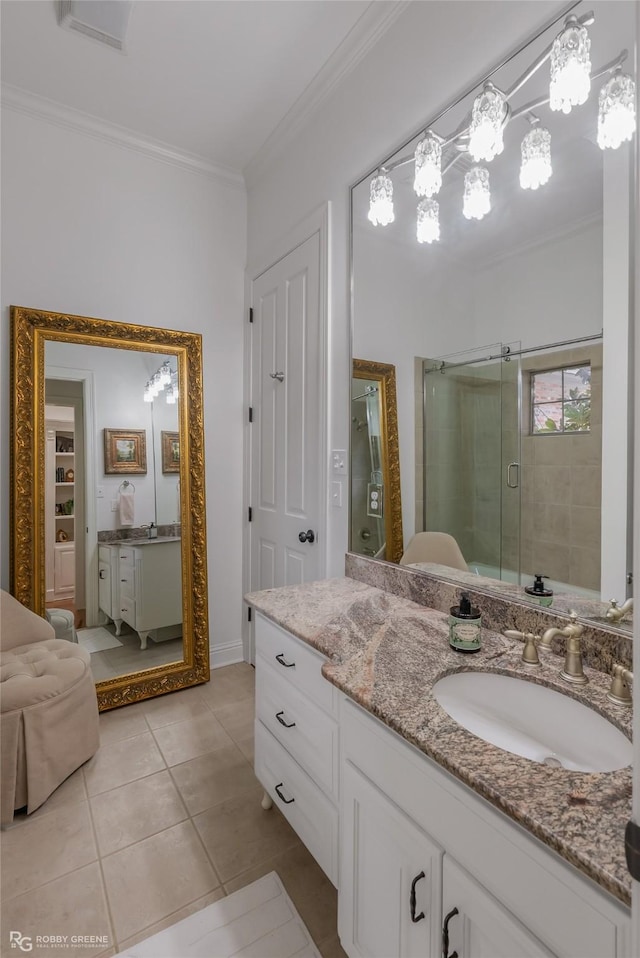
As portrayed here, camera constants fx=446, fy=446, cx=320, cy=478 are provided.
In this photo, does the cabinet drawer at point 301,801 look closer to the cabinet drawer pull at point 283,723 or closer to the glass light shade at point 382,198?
the cabinet drawer pull at point 283,723

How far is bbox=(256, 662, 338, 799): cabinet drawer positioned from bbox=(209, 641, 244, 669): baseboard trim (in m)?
1.28

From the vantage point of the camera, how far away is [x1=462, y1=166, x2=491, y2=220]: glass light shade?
4.55ft

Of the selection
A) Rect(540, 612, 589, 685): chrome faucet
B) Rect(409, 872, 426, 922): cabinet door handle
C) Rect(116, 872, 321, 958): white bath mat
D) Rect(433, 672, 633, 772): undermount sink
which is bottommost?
Rect(116, 872, 321, 958): white bath mat

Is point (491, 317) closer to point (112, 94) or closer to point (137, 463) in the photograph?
point (137, 463)

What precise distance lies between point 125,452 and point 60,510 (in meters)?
0.43

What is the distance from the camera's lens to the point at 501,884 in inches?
26.6

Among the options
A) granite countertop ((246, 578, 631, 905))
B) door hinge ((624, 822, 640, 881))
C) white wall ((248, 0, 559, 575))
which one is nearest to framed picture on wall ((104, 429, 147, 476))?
white wall ((248, 0, 559, 575))

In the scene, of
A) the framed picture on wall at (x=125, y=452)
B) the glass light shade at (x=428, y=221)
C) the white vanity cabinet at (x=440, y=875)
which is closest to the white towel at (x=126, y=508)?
the framed picture on wall at (x=125, y=452)

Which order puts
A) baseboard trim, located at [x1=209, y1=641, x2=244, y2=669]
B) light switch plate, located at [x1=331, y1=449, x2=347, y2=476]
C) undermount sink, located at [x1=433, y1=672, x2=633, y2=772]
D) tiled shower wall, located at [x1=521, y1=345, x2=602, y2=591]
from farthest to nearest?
baseboard trim, located at [x1=209, y1=641, x2=244, y2=669], light switch plate, located at [x1=331, y1=449, x2=347, y2=476], tiled shower wall, located at [x1=521, y1=345, x2=602, y2=591], undermount sink, located at [x1=433, y1=672, x2=633, y2=772]

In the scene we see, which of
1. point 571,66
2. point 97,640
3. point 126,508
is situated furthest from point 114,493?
point 571,66

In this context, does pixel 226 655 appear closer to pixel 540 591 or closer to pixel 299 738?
pixel 299 738

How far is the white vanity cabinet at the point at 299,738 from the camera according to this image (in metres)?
1.21

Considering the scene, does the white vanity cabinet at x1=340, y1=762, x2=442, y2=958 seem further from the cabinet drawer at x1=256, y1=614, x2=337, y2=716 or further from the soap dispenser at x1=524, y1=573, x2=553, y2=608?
the soap dispenser at x1=524, y1=573, x2=553, y2=608

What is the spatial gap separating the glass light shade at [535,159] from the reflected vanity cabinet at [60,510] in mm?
2202
